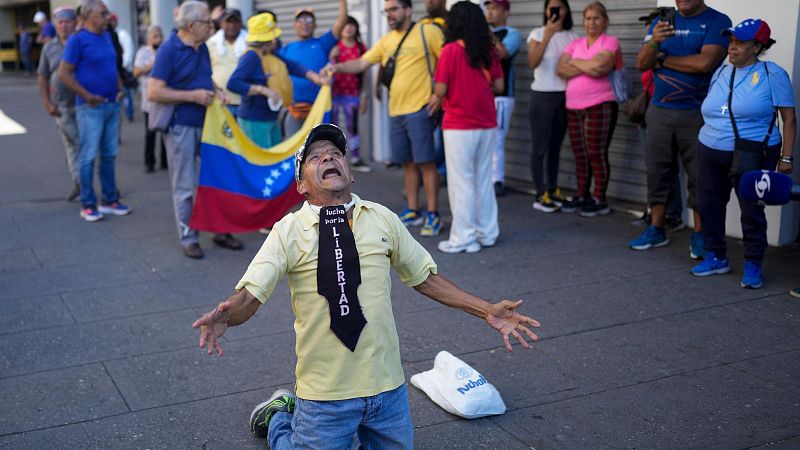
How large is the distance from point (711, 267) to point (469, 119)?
2.22 meters

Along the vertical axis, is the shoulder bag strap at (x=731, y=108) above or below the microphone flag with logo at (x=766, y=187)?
above

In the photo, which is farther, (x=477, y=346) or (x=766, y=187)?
(x=766, y=187)

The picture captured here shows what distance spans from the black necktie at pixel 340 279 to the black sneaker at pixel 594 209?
5.88 m

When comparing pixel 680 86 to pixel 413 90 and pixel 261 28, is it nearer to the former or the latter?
pixel 413 90

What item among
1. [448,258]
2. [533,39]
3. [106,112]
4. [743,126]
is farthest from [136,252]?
[743,126]

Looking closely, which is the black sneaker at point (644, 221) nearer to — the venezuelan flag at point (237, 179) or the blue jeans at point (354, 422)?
the venezuelan flag at point (237, 179)

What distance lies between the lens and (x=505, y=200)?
9.88 meters

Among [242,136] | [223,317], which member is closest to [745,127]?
[242,136]

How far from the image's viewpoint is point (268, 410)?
4152 mm

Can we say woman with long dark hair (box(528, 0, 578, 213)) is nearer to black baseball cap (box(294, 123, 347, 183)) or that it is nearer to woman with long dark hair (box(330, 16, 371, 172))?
woman with long dark hair (box(330, 16, 371, 172))

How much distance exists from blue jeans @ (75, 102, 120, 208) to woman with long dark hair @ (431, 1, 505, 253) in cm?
353

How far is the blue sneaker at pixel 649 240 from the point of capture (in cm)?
761

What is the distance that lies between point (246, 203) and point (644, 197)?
389 centimetres

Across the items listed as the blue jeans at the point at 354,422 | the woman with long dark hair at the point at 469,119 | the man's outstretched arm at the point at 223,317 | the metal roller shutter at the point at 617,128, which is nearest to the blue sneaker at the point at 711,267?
the woman with long dark hair at the point at 469,119
